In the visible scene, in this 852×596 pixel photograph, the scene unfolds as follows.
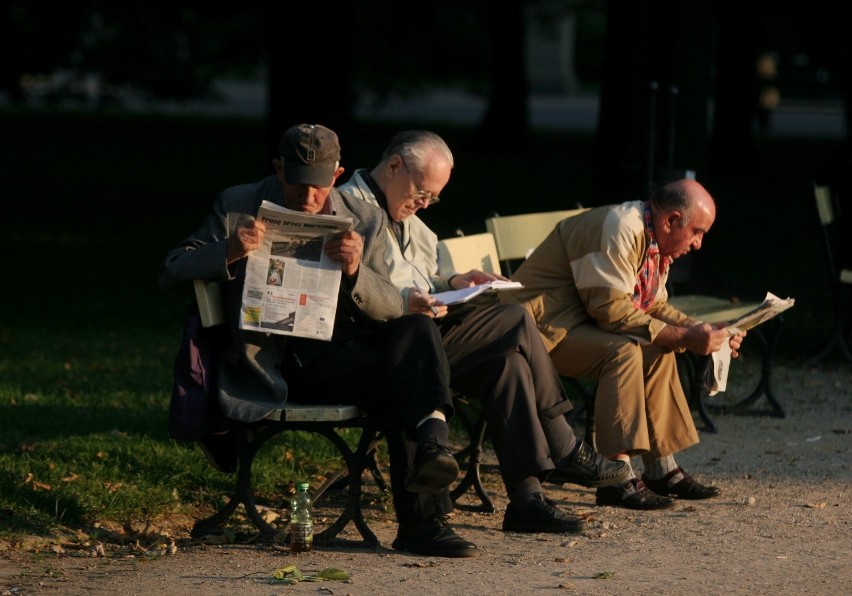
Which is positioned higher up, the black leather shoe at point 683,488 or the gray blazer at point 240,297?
the gray blazer at point 240,297

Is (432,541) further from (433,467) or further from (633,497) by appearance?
(633,497)

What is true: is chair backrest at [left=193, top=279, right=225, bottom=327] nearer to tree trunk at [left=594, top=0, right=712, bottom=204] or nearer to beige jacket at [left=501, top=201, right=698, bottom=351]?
beige jacket at [left=501, top=201, right=698, bottom=351]

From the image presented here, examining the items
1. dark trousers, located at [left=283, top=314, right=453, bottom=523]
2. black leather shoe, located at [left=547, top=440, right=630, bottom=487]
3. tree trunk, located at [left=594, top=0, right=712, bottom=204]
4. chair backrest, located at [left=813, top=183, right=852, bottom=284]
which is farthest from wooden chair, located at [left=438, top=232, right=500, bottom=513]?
tree trunk, located at [left=594, top=0, right=712, bottom=204]

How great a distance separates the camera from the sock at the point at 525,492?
5.70 meters

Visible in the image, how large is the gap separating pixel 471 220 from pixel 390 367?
37.7 feet

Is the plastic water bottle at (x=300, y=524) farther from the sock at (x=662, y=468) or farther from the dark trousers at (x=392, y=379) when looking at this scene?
the sock at (x=662, y=468)

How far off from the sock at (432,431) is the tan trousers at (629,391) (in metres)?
0.97

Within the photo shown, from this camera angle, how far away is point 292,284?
214 inches

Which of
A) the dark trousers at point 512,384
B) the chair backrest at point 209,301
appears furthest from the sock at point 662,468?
the chair backrest at point 209,301

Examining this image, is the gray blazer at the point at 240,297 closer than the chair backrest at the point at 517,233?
Yes

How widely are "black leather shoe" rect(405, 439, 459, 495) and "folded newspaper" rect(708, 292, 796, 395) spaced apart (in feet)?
5.00

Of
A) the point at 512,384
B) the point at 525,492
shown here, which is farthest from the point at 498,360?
the point at 525,492

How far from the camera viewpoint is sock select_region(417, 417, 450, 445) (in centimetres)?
538

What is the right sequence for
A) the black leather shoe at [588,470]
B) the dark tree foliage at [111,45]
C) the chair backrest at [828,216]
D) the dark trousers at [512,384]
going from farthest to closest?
the dark tree foliage at [111,45] < the chair backrest at [828,216] < the black leather shoe at [588,470] < the dark trousers at [512,384]
